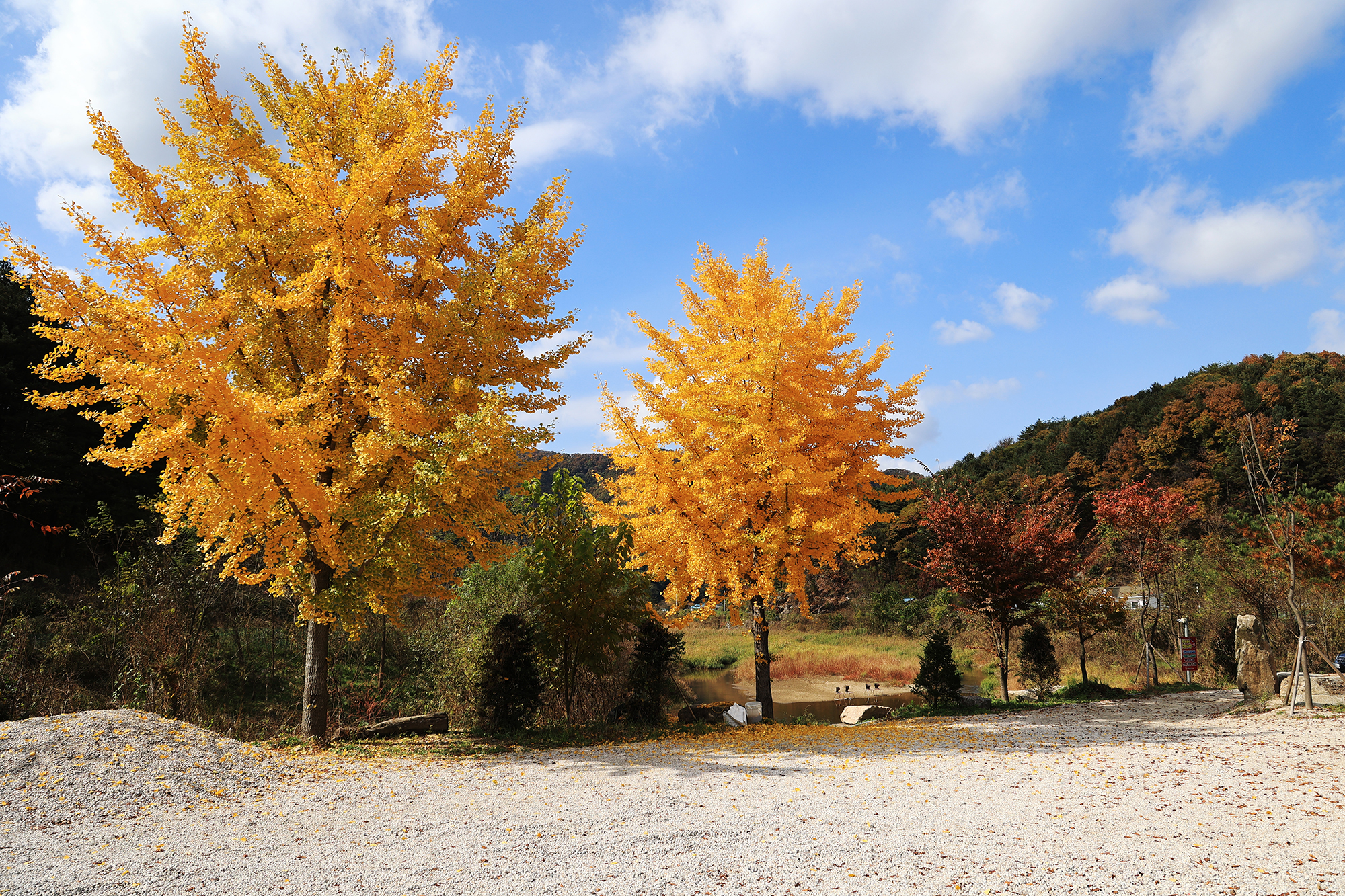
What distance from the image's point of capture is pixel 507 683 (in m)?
10.5

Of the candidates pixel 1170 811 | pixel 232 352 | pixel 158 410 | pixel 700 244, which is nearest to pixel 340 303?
pixel 232 352

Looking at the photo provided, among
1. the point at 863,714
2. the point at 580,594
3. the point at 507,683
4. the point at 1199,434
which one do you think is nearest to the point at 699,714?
the point at 863,714

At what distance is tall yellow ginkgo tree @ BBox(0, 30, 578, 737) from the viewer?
7988 mm

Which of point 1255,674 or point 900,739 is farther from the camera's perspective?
point 1255,674

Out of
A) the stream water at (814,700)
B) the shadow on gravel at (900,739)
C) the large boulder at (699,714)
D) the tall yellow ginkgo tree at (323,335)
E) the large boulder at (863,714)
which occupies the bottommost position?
the stream water at (814,700)

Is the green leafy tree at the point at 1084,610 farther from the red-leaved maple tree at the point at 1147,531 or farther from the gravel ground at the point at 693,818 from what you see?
the gravel ground at the point at 693,818

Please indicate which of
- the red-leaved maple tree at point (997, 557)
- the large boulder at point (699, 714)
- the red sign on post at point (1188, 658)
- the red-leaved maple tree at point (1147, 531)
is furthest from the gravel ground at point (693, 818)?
the red-leaved maple tree at point (1147, 531)

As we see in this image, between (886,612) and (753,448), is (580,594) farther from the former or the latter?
(886,612)

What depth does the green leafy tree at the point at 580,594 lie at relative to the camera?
1117 cm

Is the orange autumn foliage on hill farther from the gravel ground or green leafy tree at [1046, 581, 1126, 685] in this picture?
green leafy tree at [1046, 581, 1126, 685]

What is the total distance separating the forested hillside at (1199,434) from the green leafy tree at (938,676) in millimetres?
20475

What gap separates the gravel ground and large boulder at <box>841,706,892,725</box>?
11.0ft

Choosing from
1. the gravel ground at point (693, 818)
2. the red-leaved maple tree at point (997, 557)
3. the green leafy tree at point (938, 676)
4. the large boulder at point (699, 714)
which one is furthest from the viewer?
the red-leaved maple tree at point (997, 557)

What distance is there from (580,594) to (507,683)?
1.70 metres
